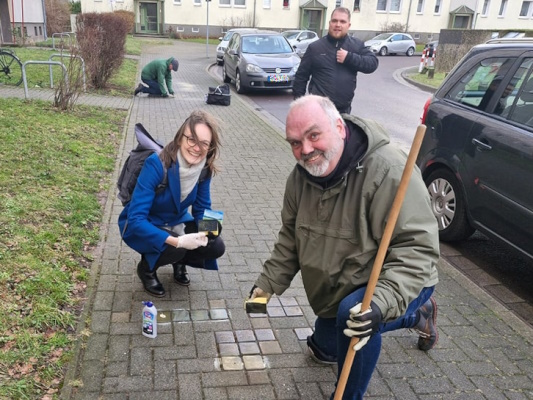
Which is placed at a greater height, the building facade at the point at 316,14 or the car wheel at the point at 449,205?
the building facade at the point at 316,14

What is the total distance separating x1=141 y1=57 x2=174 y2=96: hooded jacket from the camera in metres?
12.5

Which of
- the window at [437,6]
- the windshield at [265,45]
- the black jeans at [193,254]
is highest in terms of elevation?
the window at [437,6]

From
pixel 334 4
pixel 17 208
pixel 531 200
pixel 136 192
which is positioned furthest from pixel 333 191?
pixel 334 4

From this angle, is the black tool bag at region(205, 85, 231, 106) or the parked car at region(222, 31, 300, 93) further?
the parked car at region(222, 31, 300, 93)

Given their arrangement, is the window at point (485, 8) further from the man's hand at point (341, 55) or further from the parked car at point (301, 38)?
the man's hand at point (341, 55)

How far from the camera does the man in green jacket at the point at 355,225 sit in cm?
212

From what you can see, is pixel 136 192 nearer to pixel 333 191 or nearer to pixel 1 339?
pixel 1 339

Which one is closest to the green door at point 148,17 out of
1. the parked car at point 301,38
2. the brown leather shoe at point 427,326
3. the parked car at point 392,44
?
the parked car at point 301,38

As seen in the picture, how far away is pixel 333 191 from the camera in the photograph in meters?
2.30

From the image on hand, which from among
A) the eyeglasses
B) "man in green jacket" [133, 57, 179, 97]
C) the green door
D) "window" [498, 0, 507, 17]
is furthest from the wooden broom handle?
"window" [498, 0, 507, 17]

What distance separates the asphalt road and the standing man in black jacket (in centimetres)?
224

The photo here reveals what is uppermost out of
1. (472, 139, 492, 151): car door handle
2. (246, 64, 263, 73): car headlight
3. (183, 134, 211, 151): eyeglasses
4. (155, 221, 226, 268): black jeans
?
(183, 134, 211, 151): eyeglasses

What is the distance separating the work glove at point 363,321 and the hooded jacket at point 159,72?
1150 cm

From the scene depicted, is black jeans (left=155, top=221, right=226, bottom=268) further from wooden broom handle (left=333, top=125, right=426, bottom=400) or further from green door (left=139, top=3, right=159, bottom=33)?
green door (left=139, top=3, right=159, bottom=33)
